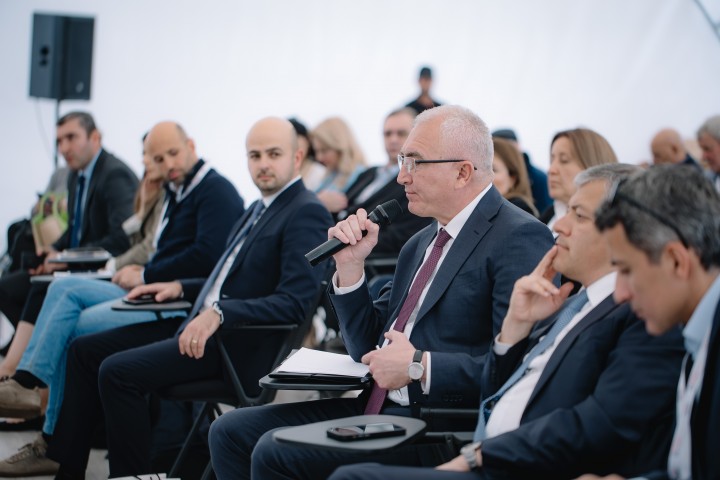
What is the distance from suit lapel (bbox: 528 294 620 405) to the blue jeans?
6.75 ft

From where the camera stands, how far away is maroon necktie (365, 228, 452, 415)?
7.36 ft

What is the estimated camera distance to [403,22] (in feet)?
26.0

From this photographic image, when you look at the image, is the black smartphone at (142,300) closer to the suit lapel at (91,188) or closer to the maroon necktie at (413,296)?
the maroon necktie at (413,296)

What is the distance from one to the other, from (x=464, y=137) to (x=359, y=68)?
5.84 meters

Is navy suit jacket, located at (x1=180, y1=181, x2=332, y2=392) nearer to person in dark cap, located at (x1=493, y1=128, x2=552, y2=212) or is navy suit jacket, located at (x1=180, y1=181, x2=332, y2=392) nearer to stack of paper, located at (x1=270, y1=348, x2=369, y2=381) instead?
Result: stack of paper, located at (x1=270, y1=348, x2=369, y2=381)

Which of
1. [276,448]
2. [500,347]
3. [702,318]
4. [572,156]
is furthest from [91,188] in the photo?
[702,318]

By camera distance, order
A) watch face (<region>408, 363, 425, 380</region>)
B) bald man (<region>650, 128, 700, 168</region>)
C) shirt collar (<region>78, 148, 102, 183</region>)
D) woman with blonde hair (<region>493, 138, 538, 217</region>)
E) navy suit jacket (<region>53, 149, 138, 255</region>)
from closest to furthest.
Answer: watch face (<region>408, 363, 425, 380</region>) → woman with blonde hair (<region>493, 138, 538, 217</region>) → navy suit jacket (<region>53, 149, 138, 255</region>) → shirt collar (<region>78, 148, 102, 183</region>) → bald man (<region>650, 128, 700, 168</region>)

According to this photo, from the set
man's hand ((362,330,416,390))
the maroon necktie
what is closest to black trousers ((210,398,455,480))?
the maroon necktie

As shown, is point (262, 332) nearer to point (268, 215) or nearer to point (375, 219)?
point (268, 215)

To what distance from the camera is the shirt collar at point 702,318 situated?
4.48ft

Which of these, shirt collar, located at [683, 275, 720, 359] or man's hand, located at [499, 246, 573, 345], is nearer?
shirt collar, located at [683, 275, 720, 359]

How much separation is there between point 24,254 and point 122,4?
3.60 metres

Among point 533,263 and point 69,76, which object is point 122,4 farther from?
point 533,263

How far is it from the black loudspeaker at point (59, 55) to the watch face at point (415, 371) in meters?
5.26
